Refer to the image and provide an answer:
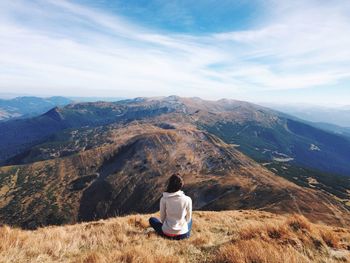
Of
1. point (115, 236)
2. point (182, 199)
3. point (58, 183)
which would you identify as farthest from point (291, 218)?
point (58, 183)

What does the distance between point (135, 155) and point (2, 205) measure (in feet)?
297

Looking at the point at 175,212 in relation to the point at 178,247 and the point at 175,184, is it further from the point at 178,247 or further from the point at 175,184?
the point at 178,247

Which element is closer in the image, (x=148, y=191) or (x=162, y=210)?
(x=162, y=210)

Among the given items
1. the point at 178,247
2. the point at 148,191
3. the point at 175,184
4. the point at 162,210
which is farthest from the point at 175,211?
the point at 148,191

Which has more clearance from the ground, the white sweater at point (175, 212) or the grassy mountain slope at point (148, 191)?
the white sweater at point (175, 212)

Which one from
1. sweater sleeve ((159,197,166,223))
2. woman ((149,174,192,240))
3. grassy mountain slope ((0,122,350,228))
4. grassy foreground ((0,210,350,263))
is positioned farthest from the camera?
grassy mountain slope ((0,122,350,228))

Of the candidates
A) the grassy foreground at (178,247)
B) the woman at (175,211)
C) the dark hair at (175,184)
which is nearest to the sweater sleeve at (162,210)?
the woman at (175,211)

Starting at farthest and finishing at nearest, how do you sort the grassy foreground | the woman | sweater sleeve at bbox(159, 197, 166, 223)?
1. sweater sleeve at bbox(159, 197, 166, 223)
2. the woman
3. the grassy foreground

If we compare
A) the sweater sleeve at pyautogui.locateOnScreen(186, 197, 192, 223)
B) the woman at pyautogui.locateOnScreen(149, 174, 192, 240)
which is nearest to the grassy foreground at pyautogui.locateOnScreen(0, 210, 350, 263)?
the woman at pyautogui.locateOnScreen(149, 174, 192, 240)

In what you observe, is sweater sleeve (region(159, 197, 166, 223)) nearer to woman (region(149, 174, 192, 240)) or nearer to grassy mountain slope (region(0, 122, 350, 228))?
woman (region(149, 174, 192, 240))

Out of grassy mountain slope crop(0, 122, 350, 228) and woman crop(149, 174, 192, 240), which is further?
grassy mountain slope crop(0, 122, 350, 228)

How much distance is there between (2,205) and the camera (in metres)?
163

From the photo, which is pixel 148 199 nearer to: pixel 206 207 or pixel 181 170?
pixel 181 170

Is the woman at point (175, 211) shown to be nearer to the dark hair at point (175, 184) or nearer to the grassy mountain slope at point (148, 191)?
the dark hair at point (175, 184)
